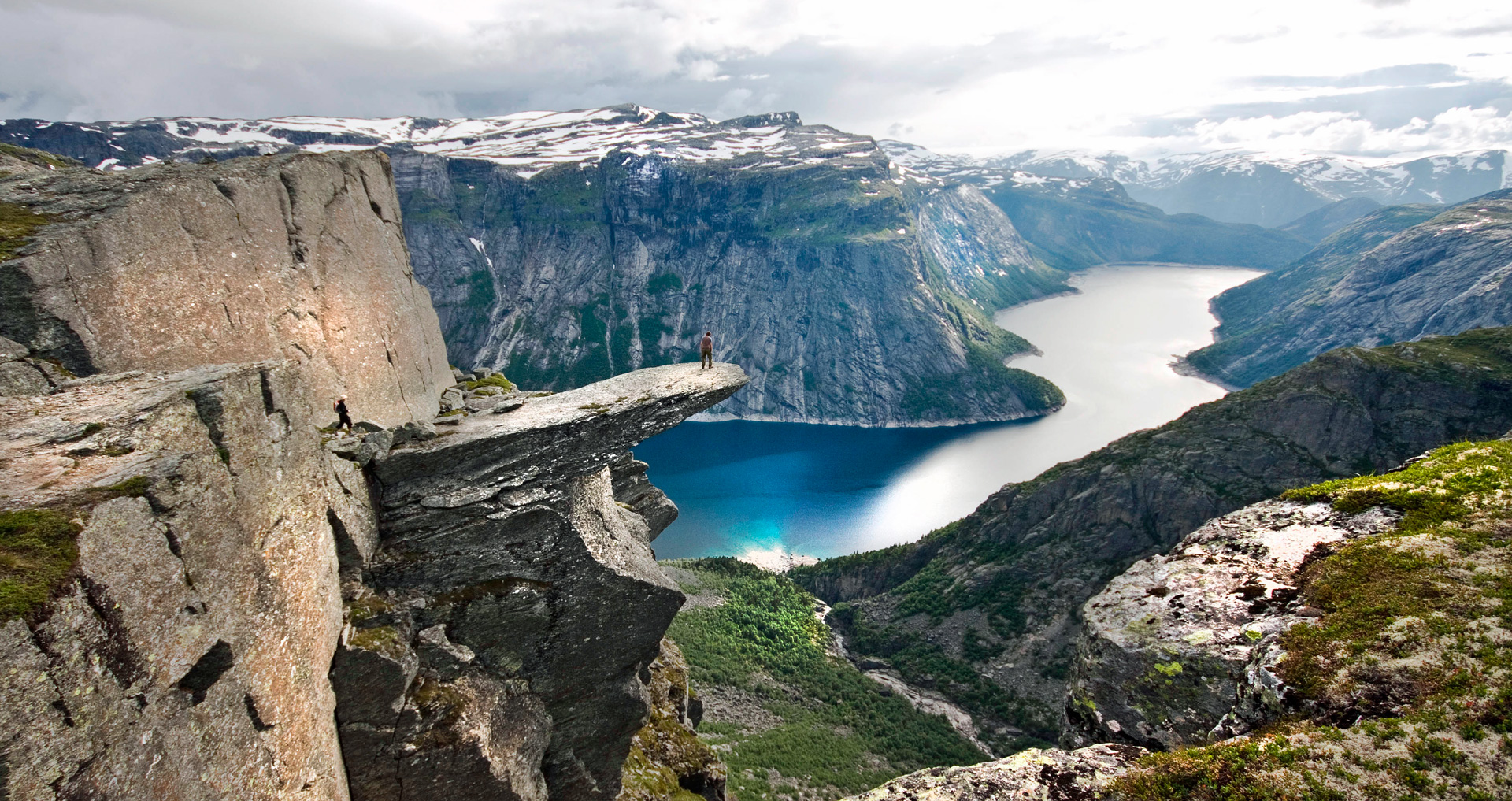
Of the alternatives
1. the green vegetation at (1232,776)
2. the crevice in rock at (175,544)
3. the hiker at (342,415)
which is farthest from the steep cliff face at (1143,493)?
the crevice in rock at (175,544)

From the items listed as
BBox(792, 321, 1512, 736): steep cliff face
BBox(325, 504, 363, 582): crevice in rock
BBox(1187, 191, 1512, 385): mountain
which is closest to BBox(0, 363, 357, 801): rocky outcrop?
BBox(325, 504, 363, 582): crevice in rock

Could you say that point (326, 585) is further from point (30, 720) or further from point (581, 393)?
point (581, 393)

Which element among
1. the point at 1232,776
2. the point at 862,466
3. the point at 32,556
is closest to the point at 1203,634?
the point at 1232,776

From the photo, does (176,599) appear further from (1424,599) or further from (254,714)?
(1424,599)

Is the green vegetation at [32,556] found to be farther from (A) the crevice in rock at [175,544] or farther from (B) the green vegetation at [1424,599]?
(B) the green vegetation at [1424,599]

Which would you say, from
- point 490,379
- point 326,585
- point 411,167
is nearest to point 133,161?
point 411,167

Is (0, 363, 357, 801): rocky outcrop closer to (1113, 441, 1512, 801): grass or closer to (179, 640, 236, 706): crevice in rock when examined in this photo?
(179, 640, 236, 706): crevice in rock
